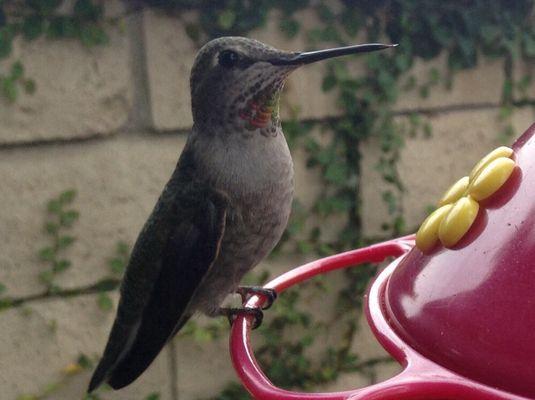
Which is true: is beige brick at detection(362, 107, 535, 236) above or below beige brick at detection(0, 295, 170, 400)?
above

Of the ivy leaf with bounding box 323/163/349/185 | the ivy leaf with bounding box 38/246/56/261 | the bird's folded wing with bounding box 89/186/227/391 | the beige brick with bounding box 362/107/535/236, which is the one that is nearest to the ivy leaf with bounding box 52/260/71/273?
the ivy leaf with bounding box 38/246/56/261

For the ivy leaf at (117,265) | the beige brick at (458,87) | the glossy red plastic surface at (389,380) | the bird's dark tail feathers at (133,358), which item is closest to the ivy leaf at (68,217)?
the ivy leaf at (117,265)

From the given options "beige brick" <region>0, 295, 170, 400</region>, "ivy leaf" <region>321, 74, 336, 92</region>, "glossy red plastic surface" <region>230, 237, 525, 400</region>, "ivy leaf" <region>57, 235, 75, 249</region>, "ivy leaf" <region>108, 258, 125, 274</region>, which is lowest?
"beige brick" <region>0, 295, 170, 400</region>

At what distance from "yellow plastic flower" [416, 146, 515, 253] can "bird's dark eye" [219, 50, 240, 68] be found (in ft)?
1.61

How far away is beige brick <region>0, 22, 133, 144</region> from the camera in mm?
2150

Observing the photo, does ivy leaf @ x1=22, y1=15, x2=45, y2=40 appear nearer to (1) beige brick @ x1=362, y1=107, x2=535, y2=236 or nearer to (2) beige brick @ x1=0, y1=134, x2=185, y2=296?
(2) beige brick @ x1=0, y1=134, x2=185, y2=296

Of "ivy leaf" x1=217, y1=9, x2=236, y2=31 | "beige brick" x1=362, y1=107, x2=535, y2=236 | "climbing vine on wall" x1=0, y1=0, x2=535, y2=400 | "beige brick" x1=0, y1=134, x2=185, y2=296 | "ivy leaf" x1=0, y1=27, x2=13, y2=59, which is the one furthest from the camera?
"beige brick" x1=362, y1=107, x2=535, y2=236

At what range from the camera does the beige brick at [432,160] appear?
267 centimetres

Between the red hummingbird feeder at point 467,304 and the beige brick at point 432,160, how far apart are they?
60.9 inches

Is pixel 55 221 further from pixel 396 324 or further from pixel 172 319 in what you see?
pixel 396 324

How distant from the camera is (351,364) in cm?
279

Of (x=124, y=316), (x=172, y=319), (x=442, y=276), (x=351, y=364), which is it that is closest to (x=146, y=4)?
(x=124, y=316)

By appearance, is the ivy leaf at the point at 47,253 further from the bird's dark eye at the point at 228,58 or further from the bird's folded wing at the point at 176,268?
the bird's dark eye at the point at 228,58

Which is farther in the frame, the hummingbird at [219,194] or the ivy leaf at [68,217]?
the ivy leaf at [68,217]
